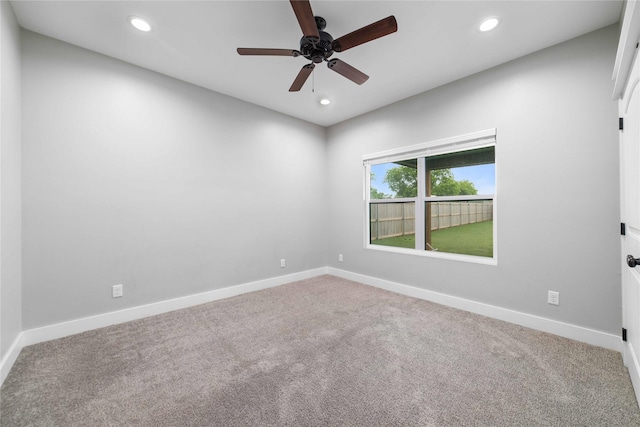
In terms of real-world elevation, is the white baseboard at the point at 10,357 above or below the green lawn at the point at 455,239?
below

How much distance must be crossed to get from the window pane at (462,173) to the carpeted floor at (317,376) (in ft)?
4.93

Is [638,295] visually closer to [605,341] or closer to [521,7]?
[605,341]

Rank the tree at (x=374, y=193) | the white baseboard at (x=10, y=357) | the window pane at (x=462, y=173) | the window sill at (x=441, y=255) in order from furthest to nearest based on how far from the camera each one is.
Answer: the tree at (x=374, y=193) → the window pane at (x=462, y=173) → the window sill at (x=441, y=255) → the white baseboard at (x=10, y=357)

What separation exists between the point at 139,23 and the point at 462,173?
3.67m

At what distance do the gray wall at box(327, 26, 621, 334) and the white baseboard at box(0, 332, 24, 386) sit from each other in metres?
3.91

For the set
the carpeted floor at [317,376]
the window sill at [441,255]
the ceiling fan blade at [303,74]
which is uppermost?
the ceiling fan blade at [303,74]

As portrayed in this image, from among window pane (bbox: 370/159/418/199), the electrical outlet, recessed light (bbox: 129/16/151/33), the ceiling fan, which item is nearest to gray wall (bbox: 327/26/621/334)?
window pane (bbox: 370/159/418/199)

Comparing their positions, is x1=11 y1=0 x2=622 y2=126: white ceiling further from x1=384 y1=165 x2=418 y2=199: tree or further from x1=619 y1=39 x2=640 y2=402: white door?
x1=384 y1=165 x2=418 y2=199: tree

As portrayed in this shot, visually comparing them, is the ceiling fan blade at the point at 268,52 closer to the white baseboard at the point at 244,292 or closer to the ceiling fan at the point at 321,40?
the ceiling fan at the point at 321,40

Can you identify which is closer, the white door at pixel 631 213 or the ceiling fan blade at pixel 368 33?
the white door at pixel 631 213

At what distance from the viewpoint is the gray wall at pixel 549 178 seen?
7.20ft

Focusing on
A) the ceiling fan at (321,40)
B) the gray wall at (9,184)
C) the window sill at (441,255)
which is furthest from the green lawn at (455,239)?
the gray wall at (9,184)

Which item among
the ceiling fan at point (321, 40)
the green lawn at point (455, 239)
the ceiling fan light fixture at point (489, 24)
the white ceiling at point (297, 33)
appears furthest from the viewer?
the green lawn at point (455, 239)

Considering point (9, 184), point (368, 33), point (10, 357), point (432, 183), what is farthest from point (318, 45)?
point (10, 357)
